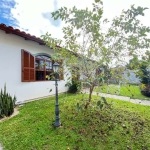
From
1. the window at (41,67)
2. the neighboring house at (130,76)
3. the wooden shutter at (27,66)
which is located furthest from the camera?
the window at (41,67)

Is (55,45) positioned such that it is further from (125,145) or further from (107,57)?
(125,145)

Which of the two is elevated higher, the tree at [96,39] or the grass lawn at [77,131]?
the tree at [96,39]

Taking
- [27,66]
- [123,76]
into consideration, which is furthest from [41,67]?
[123,76]

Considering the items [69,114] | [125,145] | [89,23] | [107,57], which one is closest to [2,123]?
[69,114]

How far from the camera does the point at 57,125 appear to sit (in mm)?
3814

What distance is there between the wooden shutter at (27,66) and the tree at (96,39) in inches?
87.5

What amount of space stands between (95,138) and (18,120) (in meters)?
2.72

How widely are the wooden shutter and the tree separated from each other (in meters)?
2.22

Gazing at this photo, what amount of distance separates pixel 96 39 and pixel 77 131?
3.08 m

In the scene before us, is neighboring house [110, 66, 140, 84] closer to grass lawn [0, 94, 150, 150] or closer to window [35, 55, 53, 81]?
grass lawn [0, 94, 150, 150]

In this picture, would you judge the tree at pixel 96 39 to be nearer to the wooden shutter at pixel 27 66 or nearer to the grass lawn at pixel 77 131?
the grass lawn at pixel 77 131

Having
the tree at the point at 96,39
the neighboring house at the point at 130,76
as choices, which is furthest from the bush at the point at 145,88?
the tree at the point at 96,39

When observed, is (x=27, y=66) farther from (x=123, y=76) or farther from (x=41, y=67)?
(x=123, y=76)

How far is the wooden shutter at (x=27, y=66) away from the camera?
6304 millimetres
